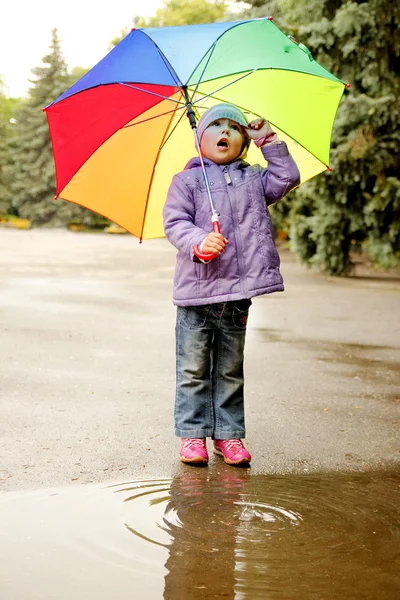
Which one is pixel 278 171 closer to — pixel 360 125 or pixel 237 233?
pixel 237 233

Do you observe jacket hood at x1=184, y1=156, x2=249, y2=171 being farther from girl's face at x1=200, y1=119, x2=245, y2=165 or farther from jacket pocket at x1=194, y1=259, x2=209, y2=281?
jacket pocket at x1=194, y1=259, x2=209, y2=281

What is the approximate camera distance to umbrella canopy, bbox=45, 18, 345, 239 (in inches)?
174

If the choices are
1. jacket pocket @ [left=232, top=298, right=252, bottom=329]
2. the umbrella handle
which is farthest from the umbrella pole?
jacket pocket @ [left=232, top=298, right=252, bottom=329]

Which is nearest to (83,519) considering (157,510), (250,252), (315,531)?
(157,510)

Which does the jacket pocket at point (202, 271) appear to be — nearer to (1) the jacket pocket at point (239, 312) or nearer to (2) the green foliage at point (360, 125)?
(1) the jacket pocket at point (239, 312)

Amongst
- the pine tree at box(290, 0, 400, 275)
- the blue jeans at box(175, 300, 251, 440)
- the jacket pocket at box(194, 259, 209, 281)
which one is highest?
the pine tree at box(290, 0, 400, 275)

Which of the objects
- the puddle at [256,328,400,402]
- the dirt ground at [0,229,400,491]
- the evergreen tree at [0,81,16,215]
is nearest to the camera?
the dirt ground at [0,229,400,491]

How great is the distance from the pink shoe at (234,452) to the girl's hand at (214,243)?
1.01m

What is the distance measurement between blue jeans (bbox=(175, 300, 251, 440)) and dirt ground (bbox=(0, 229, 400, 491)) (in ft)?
0.73

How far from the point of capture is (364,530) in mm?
3496

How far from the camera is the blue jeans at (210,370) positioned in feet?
14.7

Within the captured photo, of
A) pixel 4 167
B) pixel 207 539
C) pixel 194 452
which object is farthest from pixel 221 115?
pixel 4 167

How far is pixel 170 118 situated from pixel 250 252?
1.03m

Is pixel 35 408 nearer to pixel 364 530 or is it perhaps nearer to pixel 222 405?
pixel 222 405
